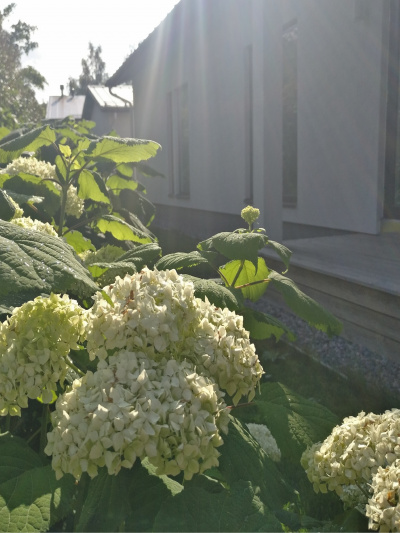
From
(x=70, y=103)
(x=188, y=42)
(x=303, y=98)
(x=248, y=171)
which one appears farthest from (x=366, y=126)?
(x=70, y=103)

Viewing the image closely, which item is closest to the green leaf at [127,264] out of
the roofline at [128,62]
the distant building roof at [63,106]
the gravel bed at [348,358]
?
the gravel bed at [348,358]

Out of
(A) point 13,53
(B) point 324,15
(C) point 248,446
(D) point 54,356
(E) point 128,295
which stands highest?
(A) point 13,53

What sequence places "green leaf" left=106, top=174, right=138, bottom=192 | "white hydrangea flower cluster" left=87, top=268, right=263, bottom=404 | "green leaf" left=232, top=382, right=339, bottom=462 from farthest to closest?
"green leaf" left=106, top=174, right=138, bottom=192 < "green leaf" left=232, top=382, right=339, bottom=462 < "white hydrangea flower cluster" left=87, top=268, right=263, bottom=404

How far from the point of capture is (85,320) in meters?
1.16

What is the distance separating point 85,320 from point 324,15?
6.88m

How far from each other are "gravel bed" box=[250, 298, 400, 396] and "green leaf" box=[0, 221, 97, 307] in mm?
2889

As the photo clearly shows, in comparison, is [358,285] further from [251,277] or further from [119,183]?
[251,277]

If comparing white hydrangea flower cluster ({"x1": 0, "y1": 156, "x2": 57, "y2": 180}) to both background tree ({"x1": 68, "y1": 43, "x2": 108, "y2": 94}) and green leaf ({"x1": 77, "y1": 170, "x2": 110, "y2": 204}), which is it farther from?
background tree ({"x1": 68, "y1": 43, "x2": 108, "y2": 94})

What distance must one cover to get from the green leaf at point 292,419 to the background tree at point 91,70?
240 ft

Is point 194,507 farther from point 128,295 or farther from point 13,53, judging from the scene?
point 13,53

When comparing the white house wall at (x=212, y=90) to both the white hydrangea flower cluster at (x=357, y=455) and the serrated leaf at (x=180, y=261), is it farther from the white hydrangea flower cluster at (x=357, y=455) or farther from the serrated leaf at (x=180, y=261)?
the white hydrangea flower cluster at (x=357, y=455)

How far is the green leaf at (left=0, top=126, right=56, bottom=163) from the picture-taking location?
8.09ft

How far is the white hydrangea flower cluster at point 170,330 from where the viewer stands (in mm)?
1050

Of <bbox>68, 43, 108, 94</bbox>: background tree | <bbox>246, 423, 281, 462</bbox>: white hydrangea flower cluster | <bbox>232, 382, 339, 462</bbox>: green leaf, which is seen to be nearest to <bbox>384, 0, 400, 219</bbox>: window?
<bbox>246, 423, 281, 462</bbox>: white hydrangea flower cluster
